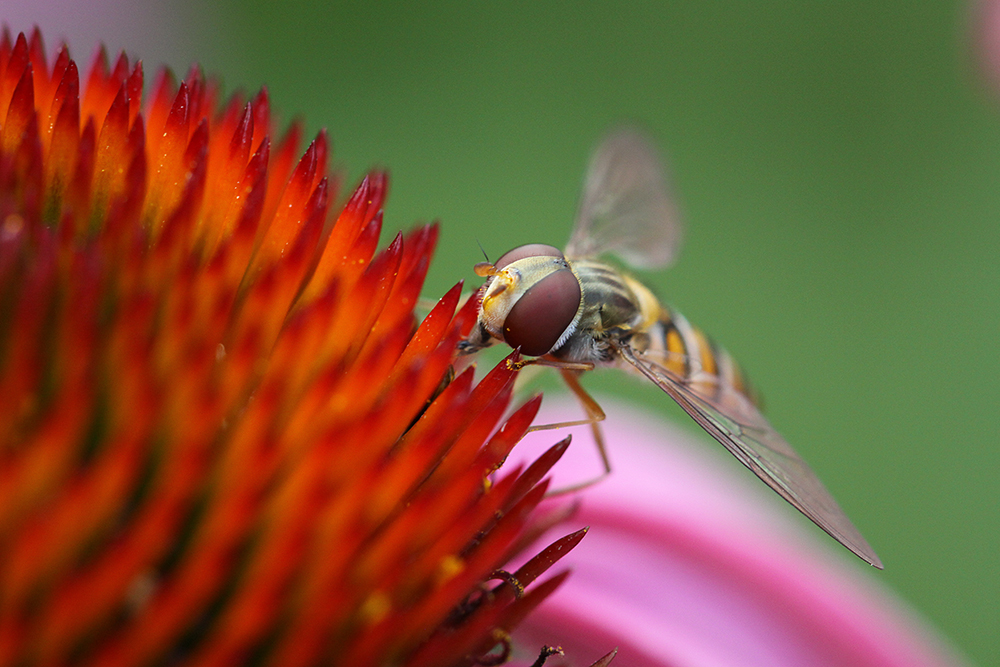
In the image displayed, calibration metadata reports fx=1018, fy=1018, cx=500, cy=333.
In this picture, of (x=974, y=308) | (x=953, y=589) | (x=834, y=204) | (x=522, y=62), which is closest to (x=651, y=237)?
(x=953, y=589)

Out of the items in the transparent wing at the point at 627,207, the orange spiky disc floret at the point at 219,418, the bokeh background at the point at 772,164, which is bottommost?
the orange spiky disc floret at the point at 219,418

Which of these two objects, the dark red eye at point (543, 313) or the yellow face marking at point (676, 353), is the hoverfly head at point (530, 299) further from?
the yellow face marking at point (676, 353)

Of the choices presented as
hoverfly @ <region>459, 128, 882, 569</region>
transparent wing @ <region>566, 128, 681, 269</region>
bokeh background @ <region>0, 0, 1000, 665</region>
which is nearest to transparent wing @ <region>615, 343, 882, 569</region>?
hoverfly @ <region>459, 128, 882, 569</region>

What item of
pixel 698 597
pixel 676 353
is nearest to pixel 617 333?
pixel 676 353

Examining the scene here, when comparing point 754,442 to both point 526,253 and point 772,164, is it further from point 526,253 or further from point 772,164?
point 772,164

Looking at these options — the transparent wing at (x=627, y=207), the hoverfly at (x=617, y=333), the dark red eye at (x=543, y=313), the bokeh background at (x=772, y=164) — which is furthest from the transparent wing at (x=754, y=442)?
the bokeh background at (x=772, y=164)

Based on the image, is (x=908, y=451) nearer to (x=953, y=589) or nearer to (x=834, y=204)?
(x=953, y=589)

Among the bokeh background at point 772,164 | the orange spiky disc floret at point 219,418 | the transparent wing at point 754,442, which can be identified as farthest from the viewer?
the bokeh background at point 772,164
